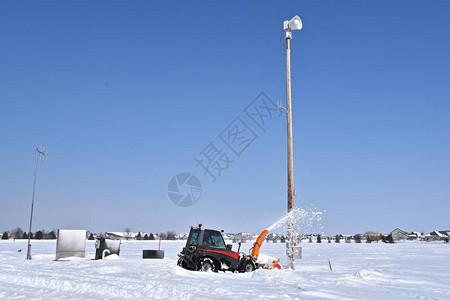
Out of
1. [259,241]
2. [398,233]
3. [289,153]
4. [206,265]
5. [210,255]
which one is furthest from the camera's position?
[398,233]

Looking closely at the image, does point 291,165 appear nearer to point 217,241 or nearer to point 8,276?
point 217,241

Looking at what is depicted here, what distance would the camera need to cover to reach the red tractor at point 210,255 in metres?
15.7

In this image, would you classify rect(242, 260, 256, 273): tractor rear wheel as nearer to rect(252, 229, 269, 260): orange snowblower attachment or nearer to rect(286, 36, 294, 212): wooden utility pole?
rect(252, 229, 269, 260): orange snowblower attachment

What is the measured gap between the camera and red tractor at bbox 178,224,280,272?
15.7 meters

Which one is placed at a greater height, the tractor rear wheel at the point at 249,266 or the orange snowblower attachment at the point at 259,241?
the orange snowblower attachment at the point at 259,241

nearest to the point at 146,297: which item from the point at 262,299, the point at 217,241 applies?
the point at 262,299

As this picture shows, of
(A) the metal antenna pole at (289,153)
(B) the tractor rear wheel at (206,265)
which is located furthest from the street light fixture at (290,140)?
(B) the tractor rear wheel at (206,265)

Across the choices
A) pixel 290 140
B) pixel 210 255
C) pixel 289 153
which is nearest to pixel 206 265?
pixel 210 255

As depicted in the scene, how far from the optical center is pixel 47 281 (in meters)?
12.4

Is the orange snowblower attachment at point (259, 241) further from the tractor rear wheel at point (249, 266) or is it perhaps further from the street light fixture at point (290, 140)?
the street light fixture at point (290, 140)

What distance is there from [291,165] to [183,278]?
707cm

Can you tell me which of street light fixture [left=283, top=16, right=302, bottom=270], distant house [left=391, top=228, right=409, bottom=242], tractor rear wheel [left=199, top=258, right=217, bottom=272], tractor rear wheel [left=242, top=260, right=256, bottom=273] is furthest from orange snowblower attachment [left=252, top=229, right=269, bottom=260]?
distant house [left=391, top=228, right=409, bottom=242]

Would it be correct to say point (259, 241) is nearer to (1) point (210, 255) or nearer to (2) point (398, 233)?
(1) point (210, 255)

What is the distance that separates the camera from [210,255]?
15781 mm
